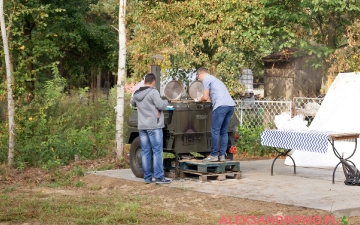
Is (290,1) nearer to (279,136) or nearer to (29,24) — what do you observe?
(279,136)

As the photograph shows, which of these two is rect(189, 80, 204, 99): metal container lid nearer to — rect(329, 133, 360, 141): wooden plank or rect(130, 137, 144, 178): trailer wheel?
rect(130, 137, 144, 178): trailer wheel

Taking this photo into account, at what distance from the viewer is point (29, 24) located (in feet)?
71.2

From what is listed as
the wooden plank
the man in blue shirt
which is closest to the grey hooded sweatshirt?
the man in blue shirt

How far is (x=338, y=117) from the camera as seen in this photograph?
14.0 metres

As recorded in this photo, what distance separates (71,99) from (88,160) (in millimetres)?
4709

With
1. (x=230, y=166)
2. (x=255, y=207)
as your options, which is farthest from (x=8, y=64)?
(x=255, y=207)

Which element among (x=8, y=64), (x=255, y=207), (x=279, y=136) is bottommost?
(x=255, y=207)

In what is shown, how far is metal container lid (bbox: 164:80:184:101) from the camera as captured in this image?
12.0 metres

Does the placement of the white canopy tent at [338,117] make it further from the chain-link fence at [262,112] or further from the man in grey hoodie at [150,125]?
the man in grey hoodie at [150,125]

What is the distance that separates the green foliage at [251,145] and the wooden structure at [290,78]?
31.3ft

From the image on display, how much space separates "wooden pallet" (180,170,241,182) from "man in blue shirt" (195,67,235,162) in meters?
0.28

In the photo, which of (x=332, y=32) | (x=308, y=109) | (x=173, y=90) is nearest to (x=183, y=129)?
(x=173, y=90)

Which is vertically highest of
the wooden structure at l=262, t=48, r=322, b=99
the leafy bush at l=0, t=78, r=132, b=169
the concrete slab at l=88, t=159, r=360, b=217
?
the wooden structure at l=262, t=48, r=322, b=99

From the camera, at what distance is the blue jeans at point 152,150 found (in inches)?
446
